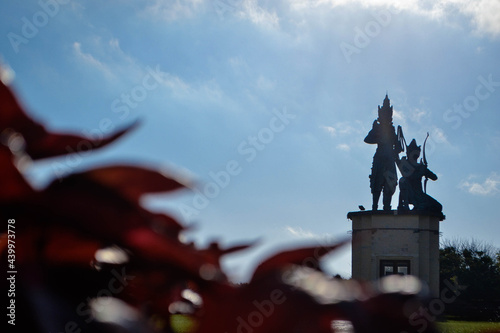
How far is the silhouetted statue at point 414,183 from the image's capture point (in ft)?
54.0

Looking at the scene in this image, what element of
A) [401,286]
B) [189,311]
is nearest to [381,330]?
[401,286]

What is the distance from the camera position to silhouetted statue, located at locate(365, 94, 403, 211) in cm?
1655

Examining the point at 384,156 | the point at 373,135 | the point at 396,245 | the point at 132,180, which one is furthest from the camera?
the point at 373,135

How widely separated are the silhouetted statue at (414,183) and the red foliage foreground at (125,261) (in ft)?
52.7

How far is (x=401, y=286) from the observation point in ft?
0.93

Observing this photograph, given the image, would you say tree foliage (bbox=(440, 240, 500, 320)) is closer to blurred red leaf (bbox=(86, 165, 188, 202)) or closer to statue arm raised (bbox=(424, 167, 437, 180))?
statue arm raised (bbox=(424, 167, 437, 180))

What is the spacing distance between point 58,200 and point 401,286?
0.58 feet

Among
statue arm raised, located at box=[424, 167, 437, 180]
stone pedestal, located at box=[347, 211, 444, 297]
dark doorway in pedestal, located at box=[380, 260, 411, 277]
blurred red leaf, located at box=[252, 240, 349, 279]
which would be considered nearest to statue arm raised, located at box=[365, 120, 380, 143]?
statue arm raised, located at box=[424, 167, 437, 180]

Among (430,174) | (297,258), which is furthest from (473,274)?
(297,258)

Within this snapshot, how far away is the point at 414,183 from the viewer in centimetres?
1694

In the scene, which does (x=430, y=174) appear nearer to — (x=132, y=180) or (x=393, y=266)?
(x=393, y=266)

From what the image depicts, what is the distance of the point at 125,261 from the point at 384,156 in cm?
1709

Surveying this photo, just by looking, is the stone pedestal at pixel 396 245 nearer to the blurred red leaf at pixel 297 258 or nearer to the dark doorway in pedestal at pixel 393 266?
the dark doorway in pedestal at pixel 393 266

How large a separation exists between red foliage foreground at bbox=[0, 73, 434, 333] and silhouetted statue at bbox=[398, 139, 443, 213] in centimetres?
1607
